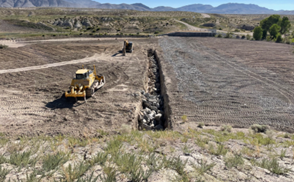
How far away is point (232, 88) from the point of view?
15.3 meters

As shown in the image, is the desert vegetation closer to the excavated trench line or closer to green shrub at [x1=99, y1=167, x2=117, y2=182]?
green shrub at [x1=99, y1=167, x2=117, y2=182]

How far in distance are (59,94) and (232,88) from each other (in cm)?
1430

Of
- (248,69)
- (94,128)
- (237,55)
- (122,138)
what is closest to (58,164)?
(122,138)

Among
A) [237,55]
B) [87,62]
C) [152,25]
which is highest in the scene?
[152,25]

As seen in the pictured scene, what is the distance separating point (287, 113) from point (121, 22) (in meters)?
65.1

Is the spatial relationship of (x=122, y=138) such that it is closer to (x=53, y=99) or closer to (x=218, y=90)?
(x=53, y=99)

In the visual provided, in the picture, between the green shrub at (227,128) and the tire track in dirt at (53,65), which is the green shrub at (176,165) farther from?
the tire track in dirt at (53,65)

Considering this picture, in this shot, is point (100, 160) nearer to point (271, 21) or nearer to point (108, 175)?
point (108, 175)

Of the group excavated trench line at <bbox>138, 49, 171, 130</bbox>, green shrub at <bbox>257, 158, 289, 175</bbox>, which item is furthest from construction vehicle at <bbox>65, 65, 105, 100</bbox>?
green shrub at <bbox>257, 158, 289, 175</bbox>

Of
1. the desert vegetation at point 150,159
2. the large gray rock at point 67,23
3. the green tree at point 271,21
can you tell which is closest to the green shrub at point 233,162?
the desert vegetation at point 150,159

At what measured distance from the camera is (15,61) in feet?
71.8

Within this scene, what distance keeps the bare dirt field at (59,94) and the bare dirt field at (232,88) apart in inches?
143

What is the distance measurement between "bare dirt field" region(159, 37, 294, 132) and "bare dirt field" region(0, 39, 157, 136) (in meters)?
3.63

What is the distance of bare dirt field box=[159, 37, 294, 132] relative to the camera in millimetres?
11406
